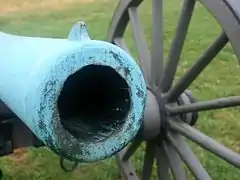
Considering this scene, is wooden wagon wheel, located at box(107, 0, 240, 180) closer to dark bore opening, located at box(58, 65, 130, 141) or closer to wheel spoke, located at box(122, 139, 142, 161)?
wheel spoke, located at box(122, 139, 142, 161)

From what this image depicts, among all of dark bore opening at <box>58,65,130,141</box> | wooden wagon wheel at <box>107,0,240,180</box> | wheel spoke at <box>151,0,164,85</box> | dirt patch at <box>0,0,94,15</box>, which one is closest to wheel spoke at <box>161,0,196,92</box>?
wooden wagon wheel at <box>107,0,240,180</box>

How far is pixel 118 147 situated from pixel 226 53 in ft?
14.9

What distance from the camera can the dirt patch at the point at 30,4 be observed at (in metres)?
9.73

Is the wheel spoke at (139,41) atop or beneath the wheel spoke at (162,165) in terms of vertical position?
atop

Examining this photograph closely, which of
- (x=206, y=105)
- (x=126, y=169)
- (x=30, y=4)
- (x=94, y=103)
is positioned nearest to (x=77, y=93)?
(x=94, y=103)

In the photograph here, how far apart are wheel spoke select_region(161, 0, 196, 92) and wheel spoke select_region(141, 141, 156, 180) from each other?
0.33m

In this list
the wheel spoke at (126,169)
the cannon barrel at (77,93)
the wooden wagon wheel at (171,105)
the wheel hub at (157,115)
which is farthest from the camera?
the wheel spoke at (126,169)

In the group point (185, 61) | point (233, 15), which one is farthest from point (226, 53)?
point (233, 15)

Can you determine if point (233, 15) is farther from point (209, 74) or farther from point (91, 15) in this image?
point (91, 15)

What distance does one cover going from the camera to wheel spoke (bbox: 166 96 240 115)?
107 inches

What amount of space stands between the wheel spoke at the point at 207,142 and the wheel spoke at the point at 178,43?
0.20 metres

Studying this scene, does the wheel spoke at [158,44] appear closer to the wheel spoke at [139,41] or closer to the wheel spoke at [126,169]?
the wheel spoke at [139,41]

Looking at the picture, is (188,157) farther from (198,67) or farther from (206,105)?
(198,67)

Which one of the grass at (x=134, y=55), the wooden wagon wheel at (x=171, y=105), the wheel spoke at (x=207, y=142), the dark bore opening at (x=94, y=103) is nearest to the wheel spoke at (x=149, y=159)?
the wooden wagon wheel at (x=171, y=105)
